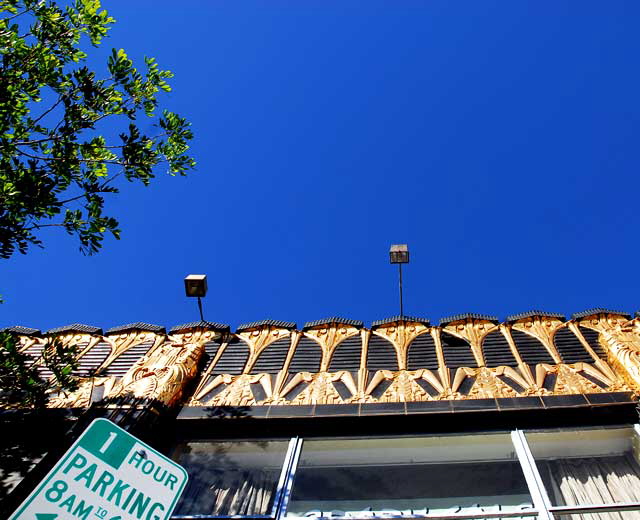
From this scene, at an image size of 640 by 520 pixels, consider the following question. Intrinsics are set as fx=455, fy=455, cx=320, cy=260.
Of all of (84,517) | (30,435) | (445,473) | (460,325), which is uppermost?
(460,325)

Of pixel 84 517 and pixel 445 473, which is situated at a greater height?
pixel 445 473

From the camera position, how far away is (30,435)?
489cm

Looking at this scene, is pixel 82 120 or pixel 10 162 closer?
pixel 10 162

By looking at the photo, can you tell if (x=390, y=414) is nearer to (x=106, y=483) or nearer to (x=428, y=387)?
(x=428, y=387)

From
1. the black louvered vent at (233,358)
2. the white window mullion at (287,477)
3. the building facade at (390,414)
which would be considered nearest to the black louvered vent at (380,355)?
the building facade at (390,414)

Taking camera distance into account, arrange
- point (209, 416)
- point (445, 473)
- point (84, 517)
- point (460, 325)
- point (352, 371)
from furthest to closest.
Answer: point (460, 325) → point (352, 371) → point (209, 416) → point (445, 473) → point (84, 517)

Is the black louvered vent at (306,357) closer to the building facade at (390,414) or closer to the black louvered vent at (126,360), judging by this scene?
the building facade at (390,414)

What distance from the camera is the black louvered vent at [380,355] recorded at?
6.30 metres

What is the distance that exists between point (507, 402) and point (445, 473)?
3.86 ft

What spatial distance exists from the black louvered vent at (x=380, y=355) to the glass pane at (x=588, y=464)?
1.90 m

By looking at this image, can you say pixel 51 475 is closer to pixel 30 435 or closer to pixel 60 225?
pixel 30 435

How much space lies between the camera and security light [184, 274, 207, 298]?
7949 millimetres

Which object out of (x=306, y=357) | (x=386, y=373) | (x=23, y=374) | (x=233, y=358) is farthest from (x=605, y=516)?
(x=23, y=374)

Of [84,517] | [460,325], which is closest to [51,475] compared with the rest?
[84,517]
